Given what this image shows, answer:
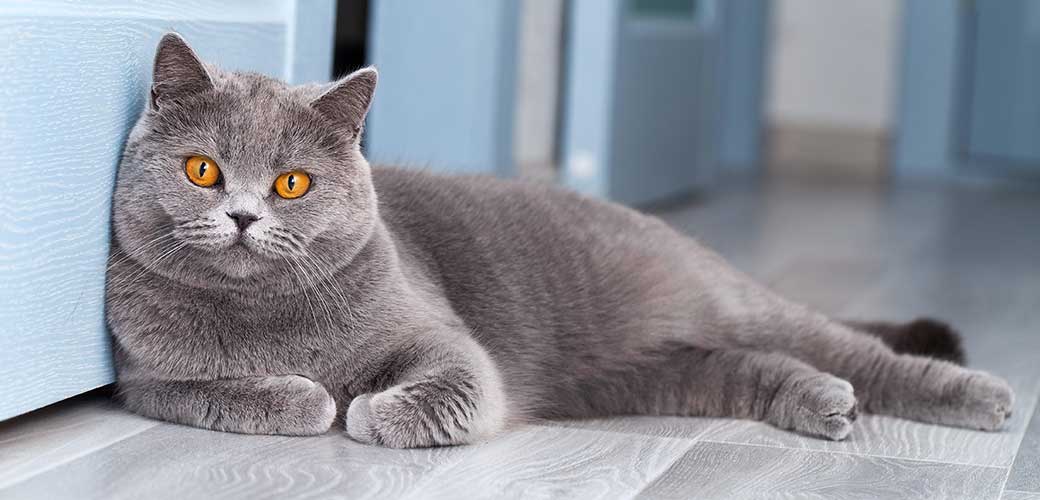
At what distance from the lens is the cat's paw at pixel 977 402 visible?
1.76 metres

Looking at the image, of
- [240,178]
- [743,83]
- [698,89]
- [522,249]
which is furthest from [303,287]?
[743,83]

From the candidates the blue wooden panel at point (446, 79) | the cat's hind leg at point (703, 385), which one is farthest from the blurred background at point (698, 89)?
the cat's hind leg at point (703, 385)

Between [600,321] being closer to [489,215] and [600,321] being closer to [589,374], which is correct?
[589,374]

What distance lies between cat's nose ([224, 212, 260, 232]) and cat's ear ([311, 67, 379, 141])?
0.53 ft

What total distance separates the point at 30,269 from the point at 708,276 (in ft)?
2.97

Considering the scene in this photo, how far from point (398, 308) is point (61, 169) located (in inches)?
16.0

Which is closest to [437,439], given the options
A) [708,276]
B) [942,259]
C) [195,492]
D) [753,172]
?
[195,492]

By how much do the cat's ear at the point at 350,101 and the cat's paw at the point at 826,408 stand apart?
64cm

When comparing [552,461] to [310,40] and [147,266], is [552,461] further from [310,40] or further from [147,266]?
[310,40]

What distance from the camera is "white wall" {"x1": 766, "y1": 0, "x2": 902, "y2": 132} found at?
17.8ft

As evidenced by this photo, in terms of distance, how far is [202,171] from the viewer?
1.47 m

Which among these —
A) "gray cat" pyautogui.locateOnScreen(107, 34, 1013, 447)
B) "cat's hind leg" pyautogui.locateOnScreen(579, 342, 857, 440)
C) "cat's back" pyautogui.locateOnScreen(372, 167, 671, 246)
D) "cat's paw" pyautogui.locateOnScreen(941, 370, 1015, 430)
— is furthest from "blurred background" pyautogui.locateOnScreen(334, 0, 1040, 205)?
"cat's paw" pyautogui.locateOnScreen(941, 370, 1015, 430)

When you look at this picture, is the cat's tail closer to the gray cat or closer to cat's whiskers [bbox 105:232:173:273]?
the gray cat

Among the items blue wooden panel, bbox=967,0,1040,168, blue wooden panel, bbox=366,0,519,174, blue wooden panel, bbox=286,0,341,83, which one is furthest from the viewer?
blue wooden panel, bbox=967,0,1040,168
